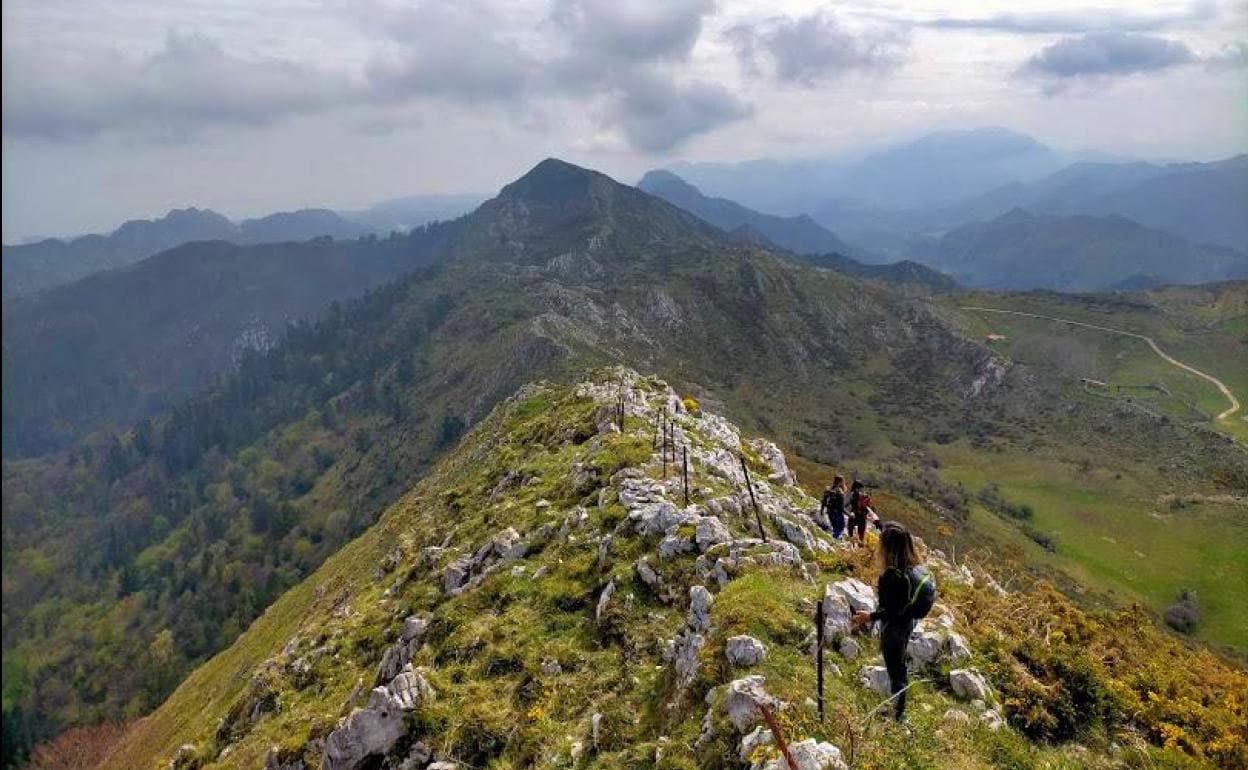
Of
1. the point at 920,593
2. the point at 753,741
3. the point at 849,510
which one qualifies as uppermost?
the point at 920,593

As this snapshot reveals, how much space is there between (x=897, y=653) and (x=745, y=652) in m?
3.10

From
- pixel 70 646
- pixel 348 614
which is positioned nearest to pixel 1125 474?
pixel 348 614

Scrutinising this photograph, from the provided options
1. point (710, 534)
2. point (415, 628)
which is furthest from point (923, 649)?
point (415, 628)

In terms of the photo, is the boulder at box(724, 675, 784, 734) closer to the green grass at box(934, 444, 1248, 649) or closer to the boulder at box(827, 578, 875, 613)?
the boulder at box(827, 578, 875, 613)

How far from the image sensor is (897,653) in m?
13.1

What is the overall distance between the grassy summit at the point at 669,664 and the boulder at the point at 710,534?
0.28ft

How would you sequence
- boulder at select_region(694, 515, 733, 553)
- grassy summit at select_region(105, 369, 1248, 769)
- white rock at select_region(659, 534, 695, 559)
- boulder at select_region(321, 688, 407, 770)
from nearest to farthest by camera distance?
grassy summit at select_region(105, 369, 1248, 769)
boulder at select_region(321, 688, 407, 770)
boulder at select_region(694, 515, 733, 553)
white rock at select_region(659, 534, 695, 559)

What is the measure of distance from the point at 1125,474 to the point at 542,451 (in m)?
165

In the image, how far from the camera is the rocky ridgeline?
13820mm

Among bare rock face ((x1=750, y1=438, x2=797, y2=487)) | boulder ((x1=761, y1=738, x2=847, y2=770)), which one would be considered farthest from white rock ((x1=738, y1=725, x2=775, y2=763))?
bare rock face ((x1=750, y1=438, x2=797, y2=487))

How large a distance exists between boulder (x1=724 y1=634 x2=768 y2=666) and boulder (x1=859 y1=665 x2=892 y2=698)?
6.65 ft

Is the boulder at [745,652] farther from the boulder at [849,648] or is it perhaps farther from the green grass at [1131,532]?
the green grass at [1131,532]

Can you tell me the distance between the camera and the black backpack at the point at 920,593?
41.4 feet

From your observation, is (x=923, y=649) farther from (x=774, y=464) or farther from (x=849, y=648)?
(x=774, y=464)
